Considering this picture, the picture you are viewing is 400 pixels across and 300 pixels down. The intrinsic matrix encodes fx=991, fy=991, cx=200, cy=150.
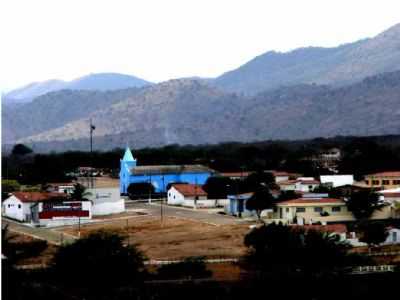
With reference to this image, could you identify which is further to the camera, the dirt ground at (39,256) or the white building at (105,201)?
the white building at (105,201)

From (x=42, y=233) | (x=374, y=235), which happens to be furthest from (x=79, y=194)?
(x=374, y=235)

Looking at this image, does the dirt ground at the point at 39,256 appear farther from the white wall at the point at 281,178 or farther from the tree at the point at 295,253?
the white wall at the point at 281,178

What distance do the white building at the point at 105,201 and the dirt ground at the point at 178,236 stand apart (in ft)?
9.95

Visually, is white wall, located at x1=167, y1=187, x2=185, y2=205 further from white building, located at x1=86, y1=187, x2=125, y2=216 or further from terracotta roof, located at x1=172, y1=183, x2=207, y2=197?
white building, located at x1=86, y1=187, x2=125, y2=216

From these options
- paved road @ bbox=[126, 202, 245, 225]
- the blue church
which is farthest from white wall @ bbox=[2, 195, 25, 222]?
the blue church

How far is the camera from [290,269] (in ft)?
77.9

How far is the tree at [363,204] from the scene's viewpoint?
35688mm

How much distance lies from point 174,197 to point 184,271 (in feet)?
71.3

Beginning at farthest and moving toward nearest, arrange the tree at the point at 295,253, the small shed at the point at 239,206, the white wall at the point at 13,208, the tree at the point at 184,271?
the small shed at the point at 239,206 → the white wall at the point at 13,208 → the tree at the point at 295,253 → the tree at the point at 184,271

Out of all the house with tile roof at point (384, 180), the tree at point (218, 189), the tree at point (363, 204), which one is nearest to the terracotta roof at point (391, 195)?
the tree at point (363, 204)

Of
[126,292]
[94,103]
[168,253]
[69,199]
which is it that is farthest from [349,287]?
[94,103]

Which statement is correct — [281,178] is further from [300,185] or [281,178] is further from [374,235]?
[374,235]

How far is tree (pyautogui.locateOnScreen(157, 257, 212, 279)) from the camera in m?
23.2

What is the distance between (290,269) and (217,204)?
2026 cm
